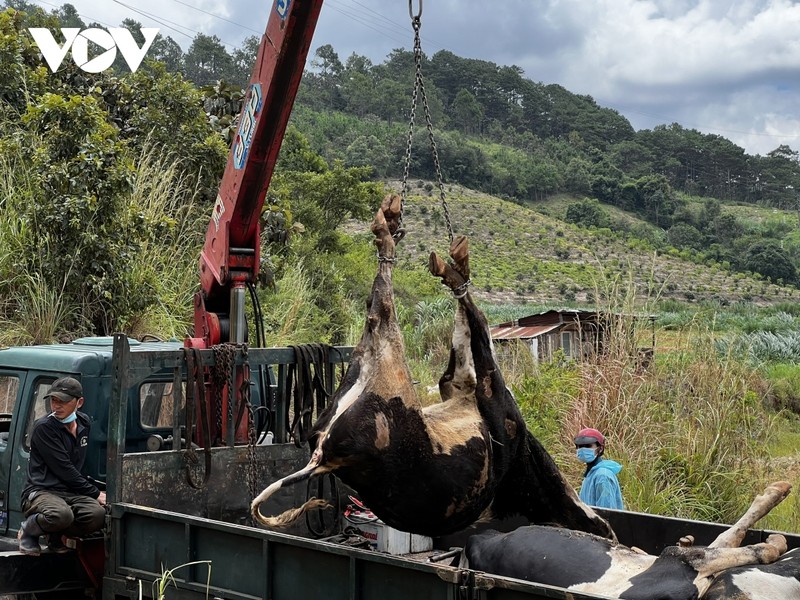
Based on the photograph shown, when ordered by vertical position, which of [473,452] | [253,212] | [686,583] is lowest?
[686,583]

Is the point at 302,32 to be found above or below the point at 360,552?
above

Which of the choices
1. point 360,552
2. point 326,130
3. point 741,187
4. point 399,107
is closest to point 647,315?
point 360,552

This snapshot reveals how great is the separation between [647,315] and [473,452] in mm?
5630

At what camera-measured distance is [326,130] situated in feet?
226

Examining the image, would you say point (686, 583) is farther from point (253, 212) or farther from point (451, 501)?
point (253, 212)

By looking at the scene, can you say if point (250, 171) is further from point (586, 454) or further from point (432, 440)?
point (432, 440)

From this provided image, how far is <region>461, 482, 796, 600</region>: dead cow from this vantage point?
3516mm

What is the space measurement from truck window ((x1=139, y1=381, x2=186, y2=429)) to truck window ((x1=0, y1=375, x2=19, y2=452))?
81 centimetres

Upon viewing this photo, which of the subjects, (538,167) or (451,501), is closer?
(451,501)

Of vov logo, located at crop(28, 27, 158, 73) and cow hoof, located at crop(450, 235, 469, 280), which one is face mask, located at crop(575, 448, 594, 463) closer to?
cow hoof, located at crop(450, 235, 469, 280)

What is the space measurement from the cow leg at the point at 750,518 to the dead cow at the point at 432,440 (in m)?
0.95

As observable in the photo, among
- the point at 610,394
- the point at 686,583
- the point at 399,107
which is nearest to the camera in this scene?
the point at 686,583

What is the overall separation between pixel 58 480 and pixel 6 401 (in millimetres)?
1432

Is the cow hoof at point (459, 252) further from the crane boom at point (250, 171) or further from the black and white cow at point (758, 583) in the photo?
the crane boom at point (250, 171)
